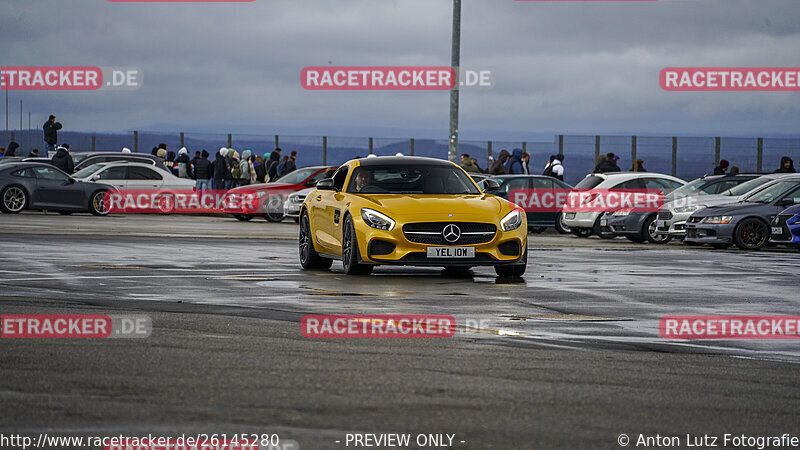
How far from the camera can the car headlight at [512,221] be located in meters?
16.1

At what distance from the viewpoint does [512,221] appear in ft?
53.2

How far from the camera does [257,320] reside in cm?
1078

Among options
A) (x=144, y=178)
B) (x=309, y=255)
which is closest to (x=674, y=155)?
(x=144, y=178)

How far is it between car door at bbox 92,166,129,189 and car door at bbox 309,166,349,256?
19304 mm

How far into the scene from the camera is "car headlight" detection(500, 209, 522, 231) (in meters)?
16.1

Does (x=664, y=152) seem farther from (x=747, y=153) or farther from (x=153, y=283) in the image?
(x=153, y=283)

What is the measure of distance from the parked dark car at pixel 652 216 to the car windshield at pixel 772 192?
2.02 meters

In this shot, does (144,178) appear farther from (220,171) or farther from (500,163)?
(500,163)

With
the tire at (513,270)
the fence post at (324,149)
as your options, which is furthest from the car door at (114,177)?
the tire at (513,270)

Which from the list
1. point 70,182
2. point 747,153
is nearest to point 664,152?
point 747,153

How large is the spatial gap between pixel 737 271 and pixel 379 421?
13.0 meters

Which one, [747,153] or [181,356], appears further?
[747,153]

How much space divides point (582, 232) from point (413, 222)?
1684cm

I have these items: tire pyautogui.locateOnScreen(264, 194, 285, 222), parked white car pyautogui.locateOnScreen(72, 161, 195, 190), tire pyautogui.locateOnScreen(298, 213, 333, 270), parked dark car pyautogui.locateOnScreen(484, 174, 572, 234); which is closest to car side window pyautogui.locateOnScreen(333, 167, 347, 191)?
tire pyautogui.locateOnScreen(298, 213, 333, 270)
